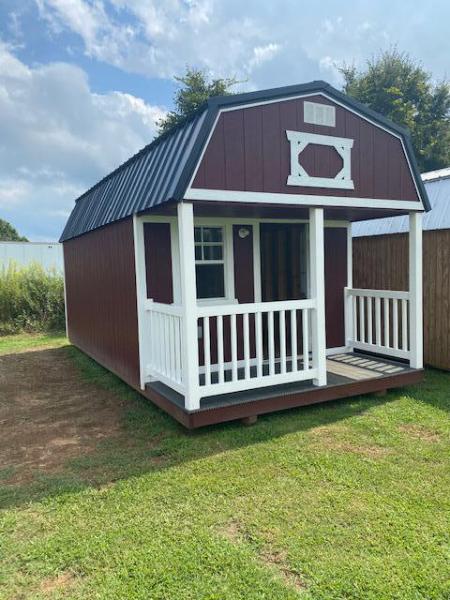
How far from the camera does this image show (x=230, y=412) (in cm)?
423

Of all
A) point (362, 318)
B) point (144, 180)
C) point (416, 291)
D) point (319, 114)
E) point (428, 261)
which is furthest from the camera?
point (428, 261)

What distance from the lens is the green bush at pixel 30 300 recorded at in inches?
472

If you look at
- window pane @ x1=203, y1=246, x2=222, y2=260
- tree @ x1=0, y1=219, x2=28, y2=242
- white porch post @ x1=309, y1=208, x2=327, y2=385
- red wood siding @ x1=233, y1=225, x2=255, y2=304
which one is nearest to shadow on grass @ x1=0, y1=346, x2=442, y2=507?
white porch post @ x1=309, y1=208, x2=327, y2=385

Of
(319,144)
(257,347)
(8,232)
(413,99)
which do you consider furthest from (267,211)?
(8,232)

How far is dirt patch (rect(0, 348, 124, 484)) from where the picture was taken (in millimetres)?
3859

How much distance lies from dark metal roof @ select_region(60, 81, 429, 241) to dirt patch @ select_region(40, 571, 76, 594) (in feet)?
9.32

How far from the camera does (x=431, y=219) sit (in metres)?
6.65

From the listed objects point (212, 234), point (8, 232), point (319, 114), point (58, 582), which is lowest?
point (58, 582)

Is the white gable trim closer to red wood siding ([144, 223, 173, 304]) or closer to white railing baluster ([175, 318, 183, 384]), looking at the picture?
white railing baluster ([175, 318, 183, 384])

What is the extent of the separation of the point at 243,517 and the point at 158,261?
10.3 ft

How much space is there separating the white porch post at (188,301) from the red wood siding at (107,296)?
4.21ft

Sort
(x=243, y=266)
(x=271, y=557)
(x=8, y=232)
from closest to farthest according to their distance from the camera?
(x=271, y=557), (x=243, y=266), (x=8, y=232)

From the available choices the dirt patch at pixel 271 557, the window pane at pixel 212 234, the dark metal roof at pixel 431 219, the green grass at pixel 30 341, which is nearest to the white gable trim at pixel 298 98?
the dark metal roof at pixel 431 219

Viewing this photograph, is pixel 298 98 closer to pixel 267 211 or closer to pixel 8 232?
pixel 267 211
